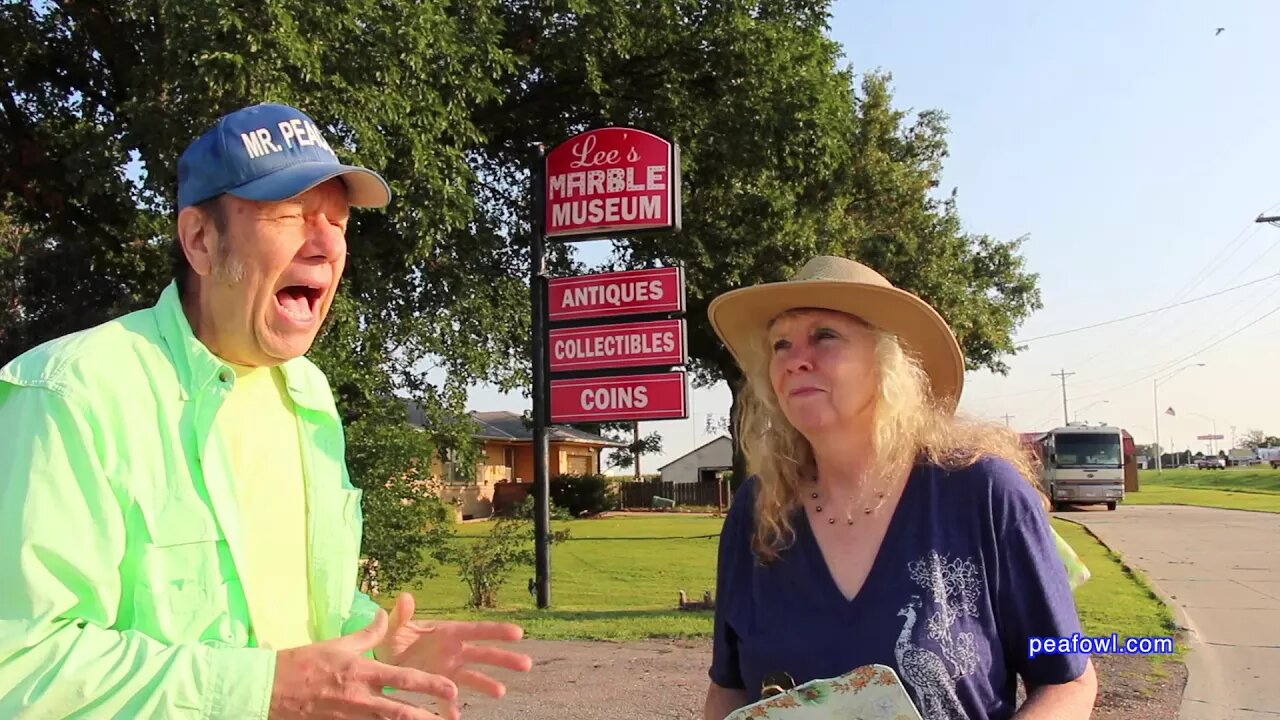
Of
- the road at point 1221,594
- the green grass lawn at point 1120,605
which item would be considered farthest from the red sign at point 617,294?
the road at point 1221,594

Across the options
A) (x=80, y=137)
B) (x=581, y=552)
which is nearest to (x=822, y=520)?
(x=80, y=137)

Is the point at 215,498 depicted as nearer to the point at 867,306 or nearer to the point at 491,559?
the point at 867,306

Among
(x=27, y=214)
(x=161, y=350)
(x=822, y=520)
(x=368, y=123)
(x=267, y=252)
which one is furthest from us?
(x=27, y=214)

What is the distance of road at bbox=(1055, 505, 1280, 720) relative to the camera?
675cm

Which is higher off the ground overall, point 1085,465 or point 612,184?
point 612,184

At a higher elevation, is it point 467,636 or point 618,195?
point 618,195

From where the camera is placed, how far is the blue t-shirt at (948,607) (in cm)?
245

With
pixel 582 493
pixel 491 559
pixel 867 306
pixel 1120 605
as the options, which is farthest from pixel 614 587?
pixel 582 493

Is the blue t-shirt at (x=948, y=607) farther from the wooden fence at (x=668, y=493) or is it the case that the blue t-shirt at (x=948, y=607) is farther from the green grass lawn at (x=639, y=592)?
the wooden fence at (x=668, y=493)

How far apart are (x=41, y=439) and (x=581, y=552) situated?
21908 millimetres

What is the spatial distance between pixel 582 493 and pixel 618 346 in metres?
32.4

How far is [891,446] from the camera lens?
9.03ft

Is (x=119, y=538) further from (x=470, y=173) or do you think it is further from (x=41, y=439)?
(x=470, y=173)

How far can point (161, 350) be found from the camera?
6.79ft
